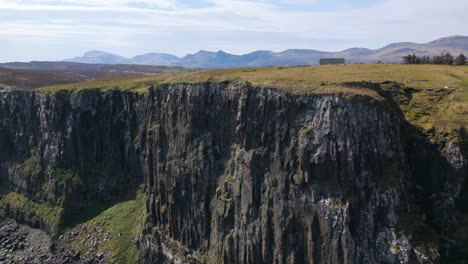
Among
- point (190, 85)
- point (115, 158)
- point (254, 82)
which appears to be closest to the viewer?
point (254, 82)

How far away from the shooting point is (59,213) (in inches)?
2653

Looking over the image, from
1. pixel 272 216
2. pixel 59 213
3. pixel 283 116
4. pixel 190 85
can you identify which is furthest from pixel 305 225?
pixel 59 213

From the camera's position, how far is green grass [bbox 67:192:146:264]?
57.2 metres

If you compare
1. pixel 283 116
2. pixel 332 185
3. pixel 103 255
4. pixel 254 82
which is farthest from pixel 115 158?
pixel 332 185

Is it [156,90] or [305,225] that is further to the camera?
[156,90]

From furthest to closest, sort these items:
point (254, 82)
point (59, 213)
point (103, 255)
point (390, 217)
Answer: point (59, 213) < point (103, 255) < point (254, 82) < point (390, 217)

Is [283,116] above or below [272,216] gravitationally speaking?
above

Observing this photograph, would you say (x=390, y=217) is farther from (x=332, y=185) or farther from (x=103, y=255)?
(x=103, y=255)

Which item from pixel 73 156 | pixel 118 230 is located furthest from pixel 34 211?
pixel 118 230

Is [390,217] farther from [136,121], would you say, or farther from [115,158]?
[115,158]

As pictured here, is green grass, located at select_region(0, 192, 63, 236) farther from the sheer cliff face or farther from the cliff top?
the cliff top

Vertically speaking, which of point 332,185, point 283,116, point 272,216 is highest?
point 283,116

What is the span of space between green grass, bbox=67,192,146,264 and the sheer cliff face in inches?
132

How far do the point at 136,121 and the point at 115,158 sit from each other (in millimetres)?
10355
